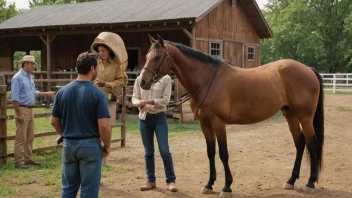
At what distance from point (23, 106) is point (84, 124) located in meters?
3.79

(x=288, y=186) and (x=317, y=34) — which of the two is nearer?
(x=288, y=186)

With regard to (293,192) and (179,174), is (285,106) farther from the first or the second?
(179,174)

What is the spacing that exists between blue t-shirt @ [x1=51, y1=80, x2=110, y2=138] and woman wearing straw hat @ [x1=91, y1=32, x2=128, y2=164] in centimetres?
222

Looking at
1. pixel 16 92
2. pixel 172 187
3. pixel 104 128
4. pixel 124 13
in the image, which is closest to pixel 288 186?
pixel 172 187

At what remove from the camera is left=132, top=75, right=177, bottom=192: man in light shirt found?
550cm

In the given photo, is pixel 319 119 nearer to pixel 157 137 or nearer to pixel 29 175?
pixel 157 137

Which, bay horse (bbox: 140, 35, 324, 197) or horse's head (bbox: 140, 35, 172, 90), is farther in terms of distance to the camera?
bay horse (bbox: 140, 35, 324, 197)

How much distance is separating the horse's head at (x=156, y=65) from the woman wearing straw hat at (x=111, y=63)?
70cm

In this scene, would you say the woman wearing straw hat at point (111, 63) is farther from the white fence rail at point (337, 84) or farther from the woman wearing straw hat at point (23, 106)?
the white fence rail at point (337, 84)

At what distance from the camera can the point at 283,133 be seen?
11273mm

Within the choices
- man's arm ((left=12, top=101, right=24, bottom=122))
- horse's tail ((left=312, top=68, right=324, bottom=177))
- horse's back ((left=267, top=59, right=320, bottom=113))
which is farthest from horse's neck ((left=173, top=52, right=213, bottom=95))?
man's arm ((left=12, top=101, right=24, bottom=122))

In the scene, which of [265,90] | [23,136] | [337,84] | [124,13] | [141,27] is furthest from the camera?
[337,84]

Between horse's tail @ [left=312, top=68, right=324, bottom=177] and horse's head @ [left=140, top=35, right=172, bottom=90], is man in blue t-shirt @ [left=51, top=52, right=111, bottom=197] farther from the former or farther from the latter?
horse's tail @ [left=312, top=68, right=324, bottom=177]

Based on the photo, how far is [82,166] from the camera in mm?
3619
